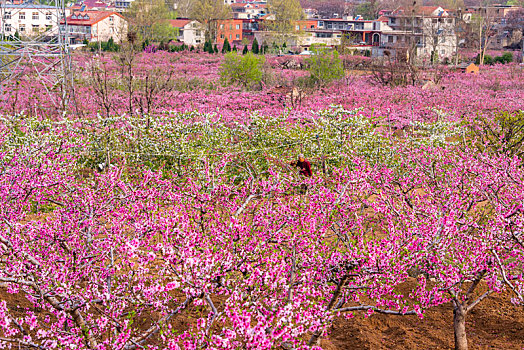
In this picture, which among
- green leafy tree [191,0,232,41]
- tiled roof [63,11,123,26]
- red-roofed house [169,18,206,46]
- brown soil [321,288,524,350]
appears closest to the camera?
brown soil [321,288,524,350]

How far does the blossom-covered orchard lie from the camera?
16.0 feet

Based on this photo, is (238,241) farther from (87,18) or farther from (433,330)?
(87,18)

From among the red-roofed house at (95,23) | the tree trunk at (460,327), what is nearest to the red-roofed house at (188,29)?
the red-roofed house at (95,23)

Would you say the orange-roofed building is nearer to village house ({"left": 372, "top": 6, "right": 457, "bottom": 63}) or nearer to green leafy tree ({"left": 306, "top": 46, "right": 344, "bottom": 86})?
village house ({"left": 372, "top": 6, "right": 457, "bottom": 63})

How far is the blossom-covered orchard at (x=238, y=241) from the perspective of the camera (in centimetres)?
488

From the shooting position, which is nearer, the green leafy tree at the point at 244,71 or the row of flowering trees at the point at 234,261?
the row of flowering trees at the point at 234,261

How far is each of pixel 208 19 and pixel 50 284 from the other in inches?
3081

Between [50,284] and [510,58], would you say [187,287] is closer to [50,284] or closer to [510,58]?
[50,284]

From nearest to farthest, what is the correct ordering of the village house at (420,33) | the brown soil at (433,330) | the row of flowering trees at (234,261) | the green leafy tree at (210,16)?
1. the row of flowering trees at (234,261)
2. the brown soil at (433,330)
3. the village house at (420,33)
4. the green leafy tree at (210,16)

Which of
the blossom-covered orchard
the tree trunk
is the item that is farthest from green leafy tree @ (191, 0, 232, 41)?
the tree trunk

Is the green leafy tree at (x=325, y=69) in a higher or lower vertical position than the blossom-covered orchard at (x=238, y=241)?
higher

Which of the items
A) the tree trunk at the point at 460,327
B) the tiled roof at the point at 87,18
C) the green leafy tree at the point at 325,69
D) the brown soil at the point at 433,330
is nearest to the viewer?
the tree trunk at the point at 460,327

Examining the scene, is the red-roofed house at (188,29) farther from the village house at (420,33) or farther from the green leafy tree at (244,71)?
the green leafy tree at (244,71)

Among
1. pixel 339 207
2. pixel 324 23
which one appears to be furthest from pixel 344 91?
pixel 324 23
